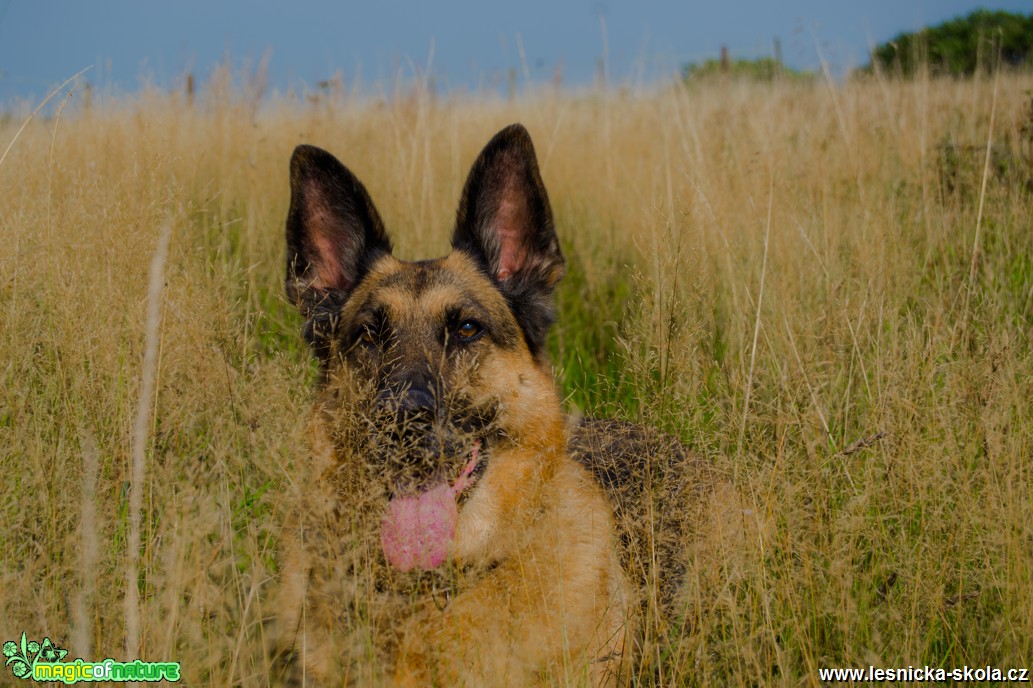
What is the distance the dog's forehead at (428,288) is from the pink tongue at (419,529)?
2.82 feet

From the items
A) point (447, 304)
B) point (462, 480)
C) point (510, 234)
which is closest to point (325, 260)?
point (447, 304)

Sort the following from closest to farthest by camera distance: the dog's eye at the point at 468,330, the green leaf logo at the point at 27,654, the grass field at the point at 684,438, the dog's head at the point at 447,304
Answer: the green leaf logo at the point at 27,654 → the grass field at the point at 684,438 → the dog's head at the point at 447,304 → the dog's eye at the point at 468,330

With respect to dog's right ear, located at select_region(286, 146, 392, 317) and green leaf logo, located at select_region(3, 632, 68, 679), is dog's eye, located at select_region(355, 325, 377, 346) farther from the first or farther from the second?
green leaf logo, located at select_region(3, 632, 68, 679)

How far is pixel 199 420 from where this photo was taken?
2.44m

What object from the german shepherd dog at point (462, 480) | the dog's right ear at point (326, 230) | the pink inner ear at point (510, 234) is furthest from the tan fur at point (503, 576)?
the pink inner ear at point (510, 234)

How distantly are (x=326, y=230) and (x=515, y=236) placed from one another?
0.74 meters

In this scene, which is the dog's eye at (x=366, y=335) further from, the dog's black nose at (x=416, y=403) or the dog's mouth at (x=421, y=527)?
the dog's mouth at (x=421, y=527)

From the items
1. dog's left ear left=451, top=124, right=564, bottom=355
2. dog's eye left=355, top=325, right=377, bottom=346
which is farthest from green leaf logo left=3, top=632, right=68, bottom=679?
dog's left ear left=451, top=124, right=564, bottom=355

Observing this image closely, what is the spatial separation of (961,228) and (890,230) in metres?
0.84

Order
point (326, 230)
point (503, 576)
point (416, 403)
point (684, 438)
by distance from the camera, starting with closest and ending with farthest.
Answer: point (416, 403)
point (503, 576)
point (684, 438)
point (326, 230)

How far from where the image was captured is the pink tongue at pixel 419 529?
6.58ft

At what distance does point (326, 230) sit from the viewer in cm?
304

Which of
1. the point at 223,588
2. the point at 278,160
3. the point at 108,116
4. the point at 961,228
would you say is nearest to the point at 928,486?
the point at 223,588

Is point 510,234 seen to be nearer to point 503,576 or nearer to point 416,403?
point 416,403
